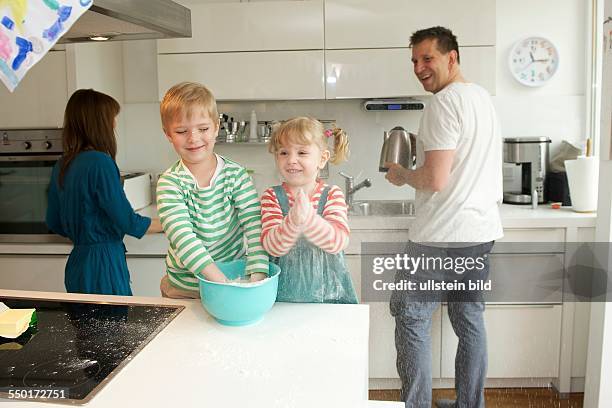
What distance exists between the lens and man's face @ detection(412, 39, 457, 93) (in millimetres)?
1956

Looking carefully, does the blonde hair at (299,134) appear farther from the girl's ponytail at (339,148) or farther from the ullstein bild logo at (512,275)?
the ullstein bild logo at (512,275)

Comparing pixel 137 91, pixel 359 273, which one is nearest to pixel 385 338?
pixel 359 273

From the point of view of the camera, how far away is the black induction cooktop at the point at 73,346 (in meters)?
0.96

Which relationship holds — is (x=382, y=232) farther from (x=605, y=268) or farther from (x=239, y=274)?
(x=239, y=274)

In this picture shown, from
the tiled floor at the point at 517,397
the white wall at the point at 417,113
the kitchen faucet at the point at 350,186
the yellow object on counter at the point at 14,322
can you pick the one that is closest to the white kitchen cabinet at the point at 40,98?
the white wall at the point at 417,113

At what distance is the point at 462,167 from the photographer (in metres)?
1.93

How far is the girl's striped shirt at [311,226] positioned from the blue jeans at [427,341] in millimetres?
849

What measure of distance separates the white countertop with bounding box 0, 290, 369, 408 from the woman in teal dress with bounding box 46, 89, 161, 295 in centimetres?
71

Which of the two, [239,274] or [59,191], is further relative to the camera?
[59,191]

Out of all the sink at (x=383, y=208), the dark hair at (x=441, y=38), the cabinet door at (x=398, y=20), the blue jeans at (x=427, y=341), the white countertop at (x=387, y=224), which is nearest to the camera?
the dark hair at (x=441, y=38)

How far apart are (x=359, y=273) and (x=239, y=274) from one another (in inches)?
43.6

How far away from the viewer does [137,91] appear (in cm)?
283

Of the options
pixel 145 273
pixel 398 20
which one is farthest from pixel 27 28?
pixel 398 20

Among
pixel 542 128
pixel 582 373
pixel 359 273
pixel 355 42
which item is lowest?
pixel 582 373
